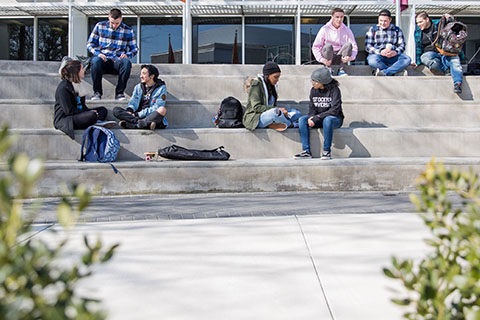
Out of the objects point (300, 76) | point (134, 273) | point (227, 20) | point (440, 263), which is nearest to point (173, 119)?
point (300, 76)

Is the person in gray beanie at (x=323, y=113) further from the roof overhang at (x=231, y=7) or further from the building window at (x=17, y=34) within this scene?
the building window at (x=17, y=34)

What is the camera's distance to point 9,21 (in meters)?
13.8

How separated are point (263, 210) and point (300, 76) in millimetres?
4024

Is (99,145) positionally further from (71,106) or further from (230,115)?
(230,115)

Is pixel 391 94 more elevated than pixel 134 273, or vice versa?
pixel 391 94

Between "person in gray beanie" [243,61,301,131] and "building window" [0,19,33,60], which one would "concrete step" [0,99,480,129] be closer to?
"person in gray beanie" [243,61,301,131]

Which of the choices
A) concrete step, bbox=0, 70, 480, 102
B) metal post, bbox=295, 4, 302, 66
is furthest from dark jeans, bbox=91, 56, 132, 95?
metal post, bbox=295, 4, 302, 66

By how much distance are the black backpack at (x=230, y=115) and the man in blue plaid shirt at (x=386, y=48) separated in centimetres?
304

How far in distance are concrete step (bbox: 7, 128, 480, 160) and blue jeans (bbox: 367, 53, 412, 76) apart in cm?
196

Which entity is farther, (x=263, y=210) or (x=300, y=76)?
(x=300, y=76)

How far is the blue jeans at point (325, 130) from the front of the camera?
625cm

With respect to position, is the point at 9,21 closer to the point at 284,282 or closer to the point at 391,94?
the point at 391,94

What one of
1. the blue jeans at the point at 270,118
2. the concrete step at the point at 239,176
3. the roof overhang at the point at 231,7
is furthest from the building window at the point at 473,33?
the blue jeans at the point at 270,118

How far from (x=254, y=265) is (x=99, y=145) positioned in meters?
3.81
